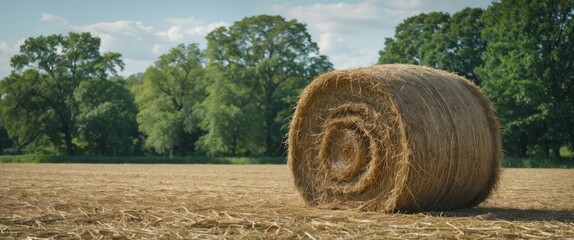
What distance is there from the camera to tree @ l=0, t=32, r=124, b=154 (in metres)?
54.4

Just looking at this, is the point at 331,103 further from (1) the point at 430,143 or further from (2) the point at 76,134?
(2) the point at 76,134

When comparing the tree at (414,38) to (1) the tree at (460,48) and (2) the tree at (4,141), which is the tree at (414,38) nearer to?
(1) the tree at (460,48)

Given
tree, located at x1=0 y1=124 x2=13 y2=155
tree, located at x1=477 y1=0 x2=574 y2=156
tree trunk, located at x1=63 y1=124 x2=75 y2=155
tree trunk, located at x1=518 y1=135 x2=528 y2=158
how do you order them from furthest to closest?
tree, located at x1=0 y1=124 x2=13 y2=155 < tree trunk, located at x1=63 y1=124 x2=75 y2=155 < tree trunk, located at x1=518 y1=135 x2=528 y2=158 < tree, located at x1=477 y1=0 x2=574 y2=156

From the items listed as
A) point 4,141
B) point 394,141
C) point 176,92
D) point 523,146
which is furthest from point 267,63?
point 394,141

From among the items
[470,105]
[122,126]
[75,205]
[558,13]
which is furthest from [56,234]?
[122,126]

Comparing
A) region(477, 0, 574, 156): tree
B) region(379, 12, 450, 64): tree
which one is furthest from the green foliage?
region(477, 0, 574, 156): tree

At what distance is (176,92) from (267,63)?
1105cm

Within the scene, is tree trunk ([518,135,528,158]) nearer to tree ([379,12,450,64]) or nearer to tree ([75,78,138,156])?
tree ([379,12,450,64])

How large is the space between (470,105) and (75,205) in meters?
6.71

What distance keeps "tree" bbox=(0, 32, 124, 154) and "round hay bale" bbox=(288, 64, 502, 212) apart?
4748 cm

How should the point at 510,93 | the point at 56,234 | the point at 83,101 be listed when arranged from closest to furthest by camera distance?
1. the point at 56,234
2. the point at 510,93
3. the point at 83,101

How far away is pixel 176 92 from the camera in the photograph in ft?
201

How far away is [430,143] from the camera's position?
971 cm

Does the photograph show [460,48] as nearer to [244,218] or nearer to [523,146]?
[523,146]
